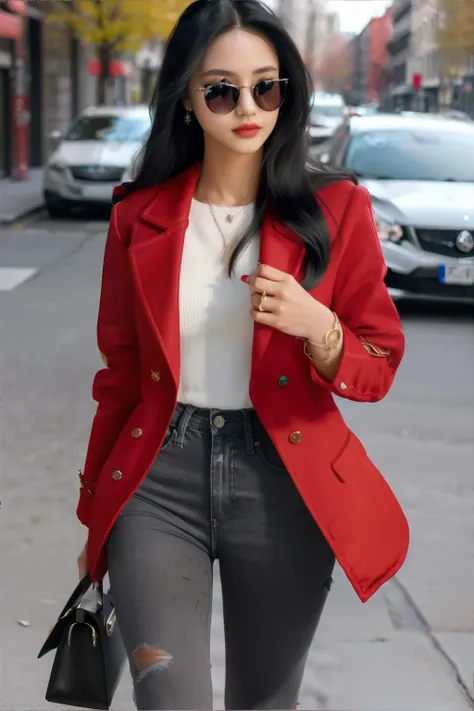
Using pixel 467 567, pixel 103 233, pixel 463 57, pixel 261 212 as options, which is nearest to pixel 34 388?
pixel 467 567

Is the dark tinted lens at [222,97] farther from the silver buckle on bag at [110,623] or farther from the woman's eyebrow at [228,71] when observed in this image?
the silver buckle on bag at [110,623]

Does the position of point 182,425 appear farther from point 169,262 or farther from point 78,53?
point 78,53

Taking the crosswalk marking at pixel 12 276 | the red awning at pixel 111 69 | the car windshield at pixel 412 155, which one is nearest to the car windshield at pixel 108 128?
the crosswalk marking at pixel 12 276

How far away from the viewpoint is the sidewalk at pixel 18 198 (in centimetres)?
1728

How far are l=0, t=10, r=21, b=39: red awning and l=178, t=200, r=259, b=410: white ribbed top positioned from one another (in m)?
19.8

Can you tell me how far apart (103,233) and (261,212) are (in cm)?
1342

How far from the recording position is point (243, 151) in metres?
2.31

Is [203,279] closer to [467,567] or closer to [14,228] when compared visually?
[467,567]

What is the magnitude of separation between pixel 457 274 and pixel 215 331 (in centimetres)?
722

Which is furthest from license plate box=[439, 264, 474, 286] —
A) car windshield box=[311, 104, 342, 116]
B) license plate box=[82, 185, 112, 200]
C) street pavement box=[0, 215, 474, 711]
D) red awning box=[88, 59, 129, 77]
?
car windshield box=[311, 104, 342, 116]

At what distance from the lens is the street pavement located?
3475 millimetres

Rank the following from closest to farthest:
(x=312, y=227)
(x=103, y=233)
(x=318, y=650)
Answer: (x=312, y=227) < (x=318, y=650) < (x=103, y=233)

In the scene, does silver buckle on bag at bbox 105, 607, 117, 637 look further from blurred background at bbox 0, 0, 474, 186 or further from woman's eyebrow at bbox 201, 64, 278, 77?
blurred background at bbox 0, 0, 474, 186

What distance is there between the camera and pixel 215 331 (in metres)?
2.28
